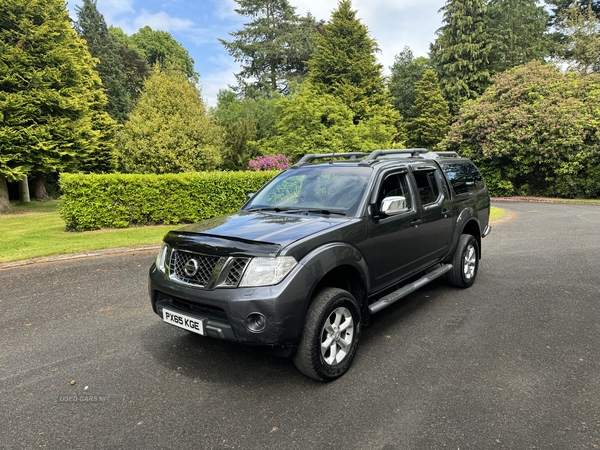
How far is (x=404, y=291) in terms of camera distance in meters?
4.22

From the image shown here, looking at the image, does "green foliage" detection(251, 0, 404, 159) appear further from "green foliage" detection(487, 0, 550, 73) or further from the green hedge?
"green foliage" detection(487, 0, 550, 73)

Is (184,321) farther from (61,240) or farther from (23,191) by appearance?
(23,191)

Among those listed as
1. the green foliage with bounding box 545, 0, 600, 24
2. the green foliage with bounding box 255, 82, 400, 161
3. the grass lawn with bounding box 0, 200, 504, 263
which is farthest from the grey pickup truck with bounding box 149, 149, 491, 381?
the green foliage with bounding box 545, 0, 600, 24

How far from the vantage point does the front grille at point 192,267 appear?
315 cm

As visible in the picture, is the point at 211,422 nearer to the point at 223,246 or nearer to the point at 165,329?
the point at 223,246

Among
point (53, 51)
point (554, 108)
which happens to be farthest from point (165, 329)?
point (554, 108)

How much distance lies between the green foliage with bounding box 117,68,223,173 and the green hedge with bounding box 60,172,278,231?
8.31 meters

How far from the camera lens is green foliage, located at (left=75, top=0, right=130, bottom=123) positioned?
1339 inches

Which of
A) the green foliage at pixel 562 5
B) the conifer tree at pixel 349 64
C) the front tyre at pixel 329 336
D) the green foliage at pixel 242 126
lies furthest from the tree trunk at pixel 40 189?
the green foliage at pixel 562 5

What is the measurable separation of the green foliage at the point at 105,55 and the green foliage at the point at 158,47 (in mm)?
16528

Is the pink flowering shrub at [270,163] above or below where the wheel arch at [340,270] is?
above

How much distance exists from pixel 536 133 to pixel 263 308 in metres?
24.7

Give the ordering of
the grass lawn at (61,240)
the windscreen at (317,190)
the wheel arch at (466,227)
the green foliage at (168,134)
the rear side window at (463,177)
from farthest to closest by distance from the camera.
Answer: the green foliage at (168,134)
the grass lawn at (61,240)
the rear side window at (463,177)
the wheel arch at (466,227)
the windscreen at (317,190)

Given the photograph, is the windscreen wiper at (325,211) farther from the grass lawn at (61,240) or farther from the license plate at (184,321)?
the grass lawn at (61,240)
